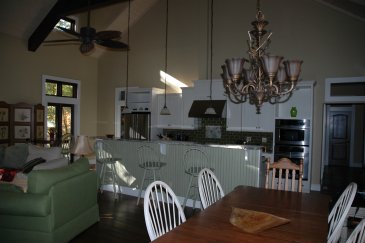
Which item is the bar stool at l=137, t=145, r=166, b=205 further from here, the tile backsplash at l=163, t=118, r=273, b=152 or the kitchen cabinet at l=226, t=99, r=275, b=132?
the kitchen cabinet at l=226, t=99, r=275, b=132

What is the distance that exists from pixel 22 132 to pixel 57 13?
10.1ft

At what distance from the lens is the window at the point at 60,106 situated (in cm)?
785

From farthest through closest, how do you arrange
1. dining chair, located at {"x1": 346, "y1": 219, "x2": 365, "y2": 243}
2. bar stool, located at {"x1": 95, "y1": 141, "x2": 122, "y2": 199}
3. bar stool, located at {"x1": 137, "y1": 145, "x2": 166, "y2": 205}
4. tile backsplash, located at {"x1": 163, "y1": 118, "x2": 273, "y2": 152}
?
tile backsplash, located at {"x1": 163, "y1": 118, "x2": 273, "y2": 152}, bar stool, located at {"x1": 95, "y1": 141, "x2": 122, "y2": 199}, bar stool, located at {"x1": 137, "y1": 145, "x2": 166, "y2": 205}, dining chair, located at {"x1": 346, "y1": 219, "x2": 365, "y2": 243}

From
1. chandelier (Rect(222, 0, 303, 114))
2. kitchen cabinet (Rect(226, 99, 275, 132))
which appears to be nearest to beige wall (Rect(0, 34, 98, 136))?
kitchen cabinet (Rect(226, 99, 275, 132))

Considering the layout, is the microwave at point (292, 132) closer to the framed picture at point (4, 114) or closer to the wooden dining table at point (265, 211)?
the wooden dining table at point (265, 211)

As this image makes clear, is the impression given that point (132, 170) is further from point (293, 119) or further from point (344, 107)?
point (344, 107)

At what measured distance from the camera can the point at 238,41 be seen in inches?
284

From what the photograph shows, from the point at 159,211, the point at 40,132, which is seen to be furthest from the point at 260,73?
the point at 40,132

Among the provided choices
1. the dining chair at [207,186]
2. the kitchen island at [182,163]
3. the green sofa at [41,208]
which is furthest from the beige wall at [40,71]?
the dining chair at [207,186]

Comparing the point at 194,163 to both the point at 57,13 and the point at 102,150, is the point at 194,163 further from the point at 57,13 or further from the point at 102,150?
the point at 57,13

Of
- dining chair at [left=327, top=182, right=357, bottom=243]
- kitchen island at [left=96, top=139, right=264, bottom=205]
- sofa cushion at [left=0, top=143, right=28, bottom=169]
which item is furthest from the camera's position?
sofa cushion at [left=0, top=143, right=28, bottom=169]

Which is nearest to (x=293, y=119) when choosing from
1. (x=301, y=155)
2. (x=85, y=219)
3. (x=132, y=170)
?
(x=301, y=155)

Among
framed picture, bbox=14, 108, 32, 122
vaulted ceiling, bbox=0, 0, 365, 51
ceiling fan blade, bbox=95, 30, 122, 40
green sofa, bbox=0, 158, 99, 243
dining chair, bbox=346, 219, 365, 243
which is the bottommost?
green sofa, bbox=0, 158, 99, 243

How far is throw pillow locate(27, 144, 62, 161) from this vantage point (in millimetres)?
5195
